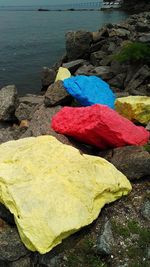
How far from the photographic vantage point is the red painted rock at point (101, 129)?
30.6 ft

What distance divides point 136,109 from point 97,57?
28.4ft

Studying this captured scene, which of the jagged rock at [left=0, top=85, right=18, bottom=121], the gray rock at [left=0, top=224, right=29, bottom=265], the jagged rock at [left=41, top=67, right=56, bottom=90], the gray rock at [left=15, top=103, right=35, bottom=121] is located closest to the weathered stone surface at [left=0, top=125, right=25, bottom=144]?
the gray rock at [left=15, top=103, right=35, bottom=121]

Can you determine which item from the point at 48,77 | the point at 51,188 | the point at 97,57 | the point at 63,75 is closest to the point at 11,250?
the point at 51,188

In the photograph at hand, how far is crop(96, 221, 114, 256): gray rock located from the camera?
23.2 ft

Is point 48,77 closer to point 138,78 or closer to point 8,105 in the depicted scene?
point 138,78

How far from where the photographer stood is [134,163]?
27.9 ft

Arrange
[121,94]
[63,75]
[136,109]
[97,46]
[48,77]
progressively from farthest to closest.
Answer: [97,46] → [48,77] → [63,75] → [121,94] → [136,109]

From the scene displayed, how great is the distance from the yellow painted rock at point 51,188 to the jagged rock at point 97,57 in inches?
439

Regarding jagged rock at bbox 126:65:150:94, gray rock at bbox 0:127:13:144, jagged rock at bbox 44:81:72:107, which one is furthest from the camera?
jagged rock at bbox 126:65:150:94

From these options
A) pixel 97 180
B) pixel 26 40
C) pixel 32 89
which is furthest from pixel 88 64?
pixel 26 40

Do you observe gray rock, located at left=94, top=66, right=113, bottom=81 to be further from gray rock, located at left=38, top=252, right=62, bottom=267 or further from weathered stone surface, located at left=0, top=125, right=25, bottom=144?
gray rock, located at left=38, top=252, right=62, bottom=267

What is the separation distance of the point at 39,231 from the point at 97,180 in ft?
5.64

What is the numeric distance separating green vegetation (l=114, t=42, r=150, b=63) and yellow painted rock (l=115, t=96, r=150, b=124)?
415 centimetres

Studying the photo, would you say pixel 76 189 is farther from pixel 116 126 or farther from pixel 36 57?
pixel 36 57
